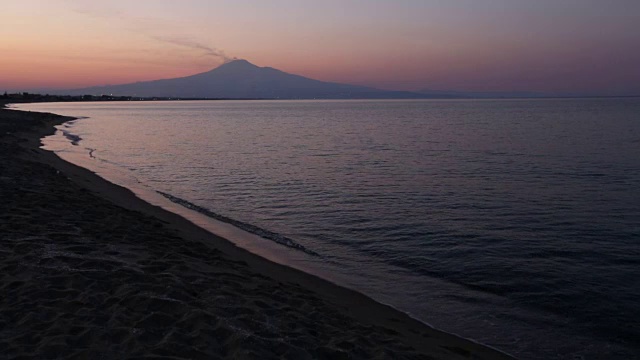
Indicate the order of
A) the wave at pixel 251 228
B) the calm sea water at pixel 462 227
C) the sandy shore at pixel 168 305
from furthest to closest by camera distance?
the wave at pixel 251 228 < the calm sea water at pixel 462 227 < the sandy shore at pixel 168 305

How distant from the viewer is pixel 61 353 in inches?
223

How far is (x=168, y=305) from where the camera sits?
7.17 meters

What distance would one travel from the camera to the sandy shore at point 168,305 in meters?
6.08

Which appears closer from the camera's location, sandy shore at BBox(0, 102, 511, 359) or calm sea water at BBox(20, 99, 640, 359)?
sandy shore at BBox(0, 102, 511, 359)

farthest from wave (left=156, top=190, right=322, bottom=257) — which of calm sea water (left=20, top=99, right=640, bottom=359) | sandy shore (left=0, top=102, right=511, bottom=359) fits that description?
sandy shore (left=0, top=102, right=511, bottom=359)

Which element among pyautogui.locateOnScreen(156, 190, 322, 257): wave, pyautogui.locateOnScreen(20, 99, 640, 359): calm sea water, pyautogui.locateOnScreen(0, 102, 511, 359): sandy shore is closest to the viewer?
pyautogui.locateOnScreen(0, 102, 511, 359): sandy shore

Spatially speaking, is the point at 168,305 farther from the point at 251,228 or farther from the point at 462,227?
the point at 462,227

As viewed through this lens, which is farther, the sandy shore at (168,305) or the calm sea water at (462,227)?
the calm sea water at (462,227)

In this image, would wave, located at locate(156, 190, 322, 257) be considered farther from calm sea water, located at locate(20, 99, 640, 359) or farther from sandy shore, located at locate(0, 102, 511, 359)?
sandy shore, located at locate(0, 102, 511, 359)

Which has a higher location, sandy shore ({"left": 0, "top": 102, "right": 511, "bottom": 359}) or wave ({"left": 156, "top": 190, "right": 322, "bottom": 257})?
sandy shore ({"left": 0, "top": 102, "right": 511, "bottom": 359})

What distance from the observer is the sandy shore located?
608cm

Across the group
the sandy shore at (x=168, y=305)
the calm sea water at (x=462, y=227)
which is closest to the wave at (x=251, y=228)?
the calm sea water at (x=462, y=227)

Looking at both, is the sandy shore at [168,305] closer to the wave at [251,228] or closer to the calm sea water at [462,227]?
the calm sea water at [462,227]

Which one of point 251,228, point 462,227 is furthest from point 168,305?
point 462,227
